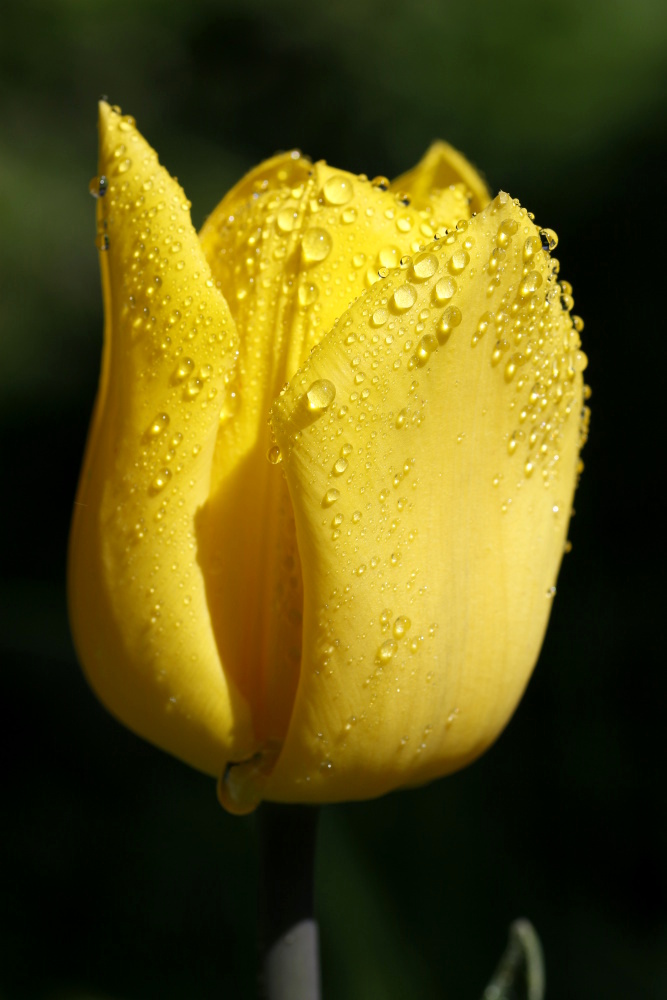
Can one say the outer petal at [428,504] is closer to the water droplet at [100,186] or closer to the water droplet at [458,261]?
the water droplet at [458,261]

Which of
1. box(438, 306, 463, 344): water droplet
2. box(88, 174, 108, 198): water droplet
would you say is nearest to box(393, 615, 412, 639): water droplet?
box(438, 306, 463, 344): water droplet

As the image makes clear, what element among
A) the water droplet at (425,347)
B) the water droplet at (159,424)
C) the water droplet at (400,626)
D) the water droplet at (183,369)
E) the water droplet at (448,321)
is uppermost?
the water droplet at (448,321)

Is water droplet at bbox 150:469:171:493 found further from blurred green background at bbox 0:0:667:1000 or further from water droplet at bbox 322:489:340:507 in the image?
blurred green background at bbox 0:0:667:1000

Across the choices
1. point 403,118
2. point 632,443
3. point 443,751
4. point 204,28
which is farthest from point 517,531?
point 204,28

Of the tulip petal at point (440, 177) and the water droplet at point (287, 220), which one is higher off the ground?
the tulip petal at point (440, 177)

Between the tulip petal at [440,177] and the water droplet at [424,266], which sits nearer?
the water droplet at [424,266]

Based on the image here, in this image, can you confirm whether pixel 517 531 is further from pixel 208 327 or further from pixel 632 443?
pixel 632 443

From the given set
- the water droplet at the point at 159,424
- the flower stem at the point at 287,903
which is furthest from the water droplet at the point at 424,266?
the flower stem at the point at 287,903
